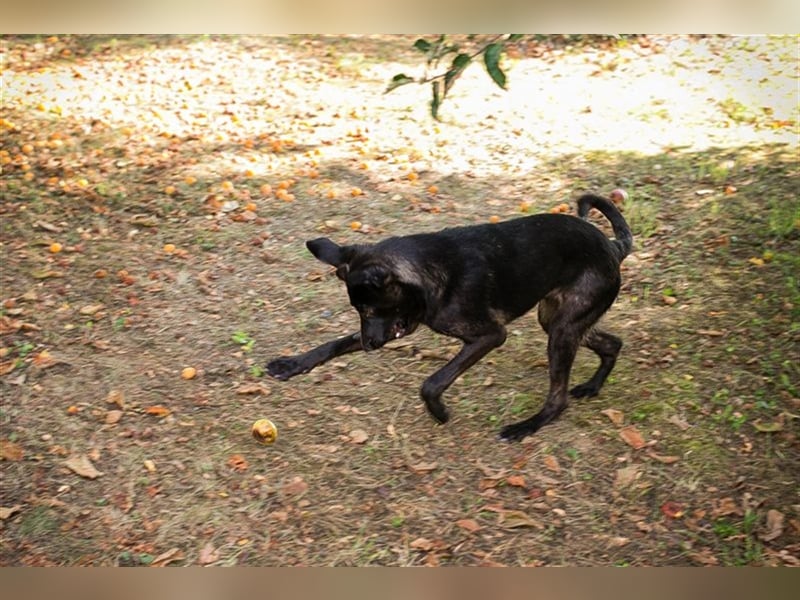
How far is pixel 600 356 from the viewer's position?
624 centimetres

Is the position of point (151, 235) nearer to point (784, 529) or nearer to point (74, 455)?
point (74, 455)

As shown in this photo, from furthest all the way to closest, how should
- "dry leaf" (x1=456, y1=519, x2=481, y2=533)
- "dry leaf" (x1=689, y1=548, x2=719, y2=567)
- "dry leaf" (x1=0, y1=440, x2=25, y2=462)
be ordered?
"dry leaf" (x1=0, y1=440, x2=25, y2=462) < "dry leaf" (x1=456, y1=519, x2=481, y2=533) < "dry leaf" (x1=689, y1=548, x2=719, y2=567)

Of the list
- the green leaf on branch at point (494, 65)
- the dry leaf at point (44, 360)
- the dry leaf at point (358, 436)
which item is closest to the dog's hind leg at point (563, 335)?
the dry leaf at point (358, 436)

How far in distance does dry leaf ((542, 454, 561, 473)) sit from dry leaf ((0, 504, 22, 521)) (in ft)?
10.7

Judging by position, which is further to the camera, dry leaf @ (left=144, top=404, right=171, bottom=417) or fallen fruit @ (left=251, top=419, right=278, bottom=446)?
dry leaf @ (left=144, top=404, right=171, bottom=417)

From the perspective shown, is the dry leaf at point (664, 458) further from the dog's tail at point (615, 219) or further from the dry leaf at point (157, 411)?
the dry leaf at point (157, 411)

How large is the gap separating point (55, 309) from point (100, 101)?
12.6 ft

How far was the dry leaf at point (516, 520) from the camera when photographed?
17.7 ft

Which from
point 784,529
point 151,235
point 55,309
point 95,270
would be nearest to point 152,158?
point 151,235

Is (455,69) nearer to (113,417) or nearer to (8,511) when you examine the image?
(113,417)

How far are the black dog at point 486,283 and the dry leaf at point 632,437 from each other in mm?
496

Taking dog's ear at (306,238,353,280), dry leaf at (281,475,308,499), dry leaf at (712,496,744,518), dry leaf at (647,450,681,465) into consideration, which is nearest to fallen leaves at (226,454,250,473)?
dry leaf at (281,475,308,499)

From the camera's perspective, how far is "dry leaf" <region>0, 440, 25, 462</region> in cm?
582

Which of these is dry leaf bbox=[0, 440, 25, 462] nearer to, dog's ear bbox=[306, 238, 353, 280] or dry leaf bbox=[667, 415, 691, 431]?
dog's ear bbox=[306, 238, 353, 280]
